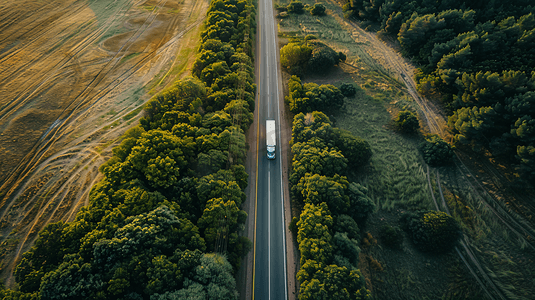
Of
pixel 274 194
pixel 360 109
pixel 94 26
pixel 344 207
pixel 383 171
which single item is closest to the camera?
pixel 344 207

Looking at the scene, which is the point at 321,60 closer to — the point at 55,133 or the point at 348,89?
the point at 348,89

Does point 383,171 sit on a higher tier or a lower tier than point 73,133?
lower

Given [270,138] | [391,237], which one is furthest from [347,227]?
[270,138]

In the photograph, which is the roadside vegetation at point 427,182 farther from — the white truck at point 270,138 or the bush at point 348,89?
the white truck at point 270,138

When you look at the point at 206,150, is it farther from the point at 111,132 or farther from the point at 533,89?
the point at 533,89

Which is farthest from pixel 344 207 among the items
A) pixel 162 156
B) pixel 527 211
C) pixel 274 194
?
pixel 527 211

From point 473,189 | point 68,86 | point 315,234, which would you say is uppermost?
point 68,86
